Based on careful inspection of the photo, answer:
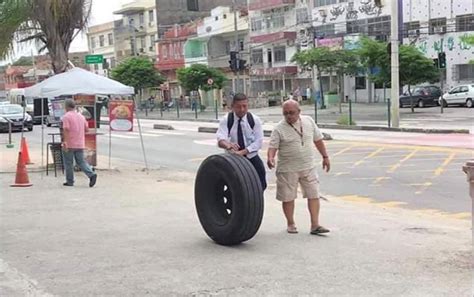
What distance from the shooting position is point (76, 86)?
13734mm

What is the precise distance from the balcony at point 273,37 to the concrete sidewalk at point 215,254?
50.4 metres

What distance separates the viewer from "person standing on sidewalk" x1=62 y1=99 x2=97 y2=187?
12.3m

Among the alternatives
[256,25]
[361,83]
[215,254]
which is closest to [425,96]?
[361,83]

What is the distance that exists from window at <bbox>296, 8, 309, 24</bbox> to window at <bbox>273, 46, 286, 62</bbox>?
3034mm

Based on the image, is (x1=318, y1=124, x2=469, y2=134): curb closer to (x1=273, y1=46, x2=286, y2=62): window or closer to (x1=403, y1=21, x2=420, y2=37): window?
(x1=403, y1=21, x2=420, y2=37): window

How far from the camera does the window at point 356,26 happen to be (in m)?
52.6

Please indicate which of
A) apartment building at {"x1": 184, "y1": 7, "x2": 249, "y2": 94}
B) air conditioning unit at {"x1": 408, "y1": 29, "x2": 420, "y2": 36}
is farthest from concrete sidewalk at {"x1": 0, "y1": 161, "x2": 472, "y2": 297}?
apartment building at {"x1": 184, "y1": 7, "x2": 249, "y2": 94}

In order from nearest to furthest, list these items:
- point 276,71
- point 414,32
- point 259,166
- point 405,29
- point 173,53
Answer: point 259,166 < point 414,32 < point 405,29 < point 276,71 < point 173,53

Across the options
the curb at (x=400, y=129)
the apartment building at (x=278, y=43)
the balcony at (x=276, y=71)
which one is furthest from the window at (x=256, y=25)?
the curb at (x=400, y=129)

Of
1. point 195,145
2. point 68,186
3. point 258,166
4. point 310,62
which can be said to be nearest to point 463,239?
point 258,166

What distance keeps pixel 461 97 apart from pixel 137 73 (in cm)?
2974

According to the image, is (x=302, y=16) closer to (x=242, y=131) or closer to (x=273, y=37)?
(x=273, y=37)

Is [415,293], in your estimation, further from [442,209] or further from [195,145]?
[195,145]

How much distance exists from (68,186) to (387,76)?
92.8ft
